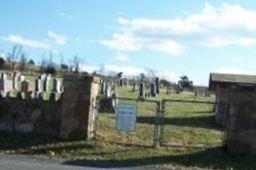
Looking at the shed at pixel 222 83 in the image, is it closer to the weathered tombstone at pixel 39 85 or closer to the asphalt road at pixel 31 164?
the weathered tombstone at pixel 39 85

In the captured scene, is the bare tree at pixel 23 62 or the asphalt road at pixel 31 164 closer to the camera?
the asphalt road at pixel 31 164

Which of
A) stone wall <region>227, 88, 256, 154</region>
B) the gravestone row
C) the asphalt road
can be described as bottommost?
the asphalt road

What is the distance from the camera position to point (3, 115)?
17.6 m

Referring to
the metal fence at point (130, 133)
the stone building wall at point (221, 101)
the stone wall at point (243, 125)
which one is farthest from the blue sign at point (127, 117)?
the stone building wall at point (221, 101)

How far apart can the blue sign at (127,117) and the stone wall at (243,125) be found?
8.26 ft

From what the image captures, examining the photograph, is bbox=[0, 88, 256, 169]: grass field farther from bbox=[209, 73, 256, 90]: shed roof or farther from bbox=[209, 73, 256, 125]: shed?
bbox=[209, 73, 256, 90]: shed roof

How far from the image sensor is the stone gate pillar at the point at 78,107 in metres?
16.7

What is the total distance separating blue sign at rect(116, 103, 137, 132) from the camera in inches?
667

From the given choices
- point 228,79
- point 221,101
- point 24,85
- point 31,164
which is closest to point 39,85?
point 24,85

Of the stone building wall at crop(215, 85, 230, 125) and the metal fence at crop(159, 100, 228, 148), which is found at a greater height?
the stone building wall at crop(215, 85, 230, 125)

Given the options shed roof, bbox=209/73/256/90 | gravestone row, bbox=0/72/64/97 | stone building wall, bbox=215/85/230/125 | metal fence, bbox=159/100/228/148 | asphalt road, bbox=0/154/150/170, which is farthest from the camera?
gravestone row, bbox=0/72/64/97

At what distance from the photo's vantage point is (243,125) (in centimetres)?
1622

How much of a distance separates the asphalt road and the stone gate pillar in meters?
2.45

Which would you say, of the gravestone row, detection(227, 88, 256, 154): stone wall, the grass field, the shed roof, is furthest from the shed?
detection(227, 88, 256, 154): stone wall
